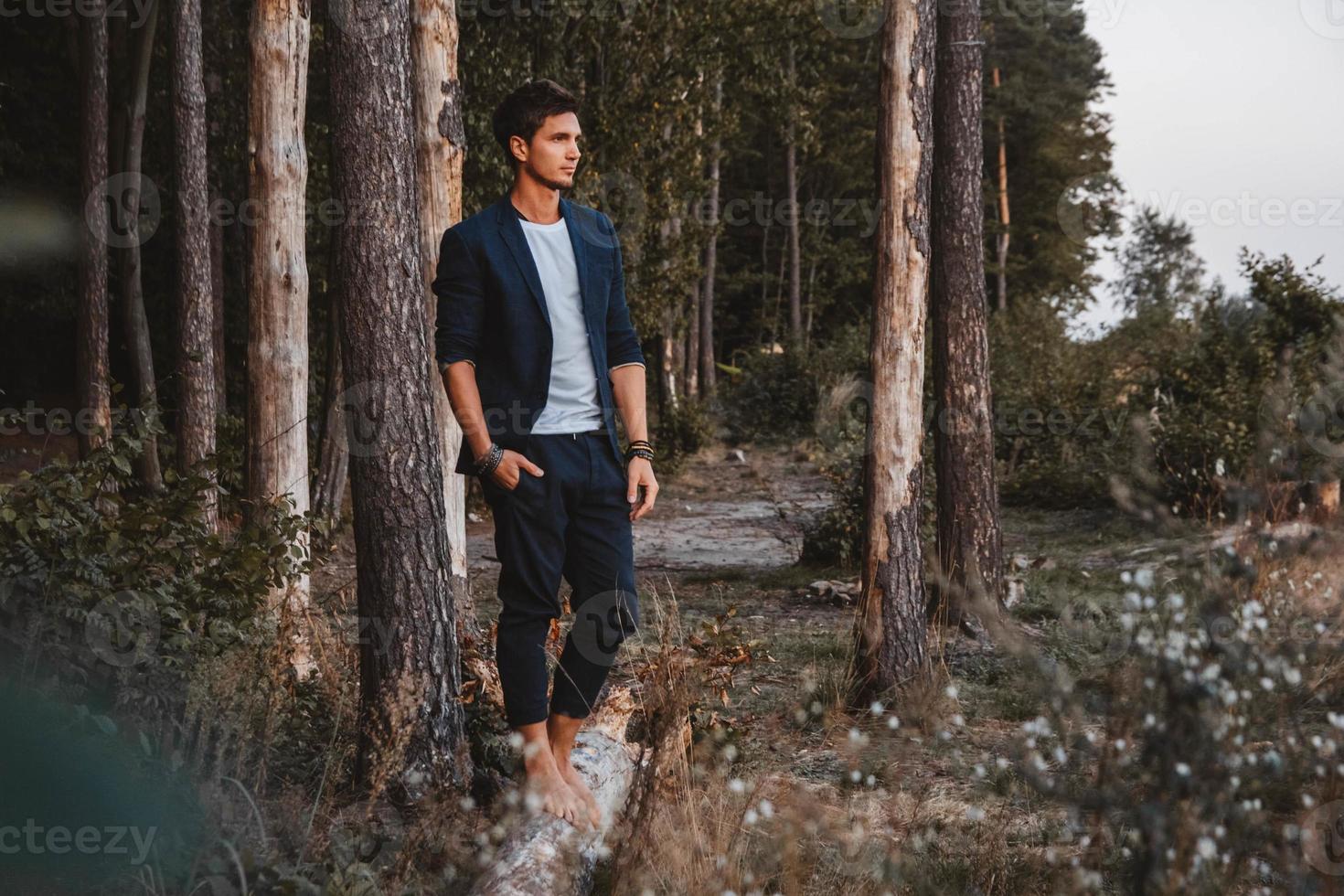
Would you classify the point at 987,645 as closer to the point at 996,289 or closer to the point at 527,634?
the point at 527,634

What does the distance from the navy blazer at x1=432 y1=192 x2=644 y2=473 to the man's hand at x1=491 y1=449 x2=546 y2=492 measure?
0.09 m

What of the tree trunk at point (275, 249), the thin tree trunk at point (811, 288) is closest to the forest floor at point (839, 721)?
the tree trunk at point (275, 249)

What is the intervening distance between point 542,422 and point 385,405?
0.52 m

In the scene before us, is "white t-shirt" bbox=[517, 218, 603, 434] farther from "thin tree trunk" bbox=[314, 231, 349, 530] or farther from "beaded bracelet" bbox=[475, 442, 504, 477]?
"thin tree trunk" bbox=[314, 231, 349, 530]

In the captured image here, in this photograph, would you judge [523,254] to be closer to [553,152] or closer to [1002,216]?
[553,152]

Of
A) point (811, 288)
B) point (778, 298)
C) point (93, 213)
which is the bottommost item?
point (93, 213)

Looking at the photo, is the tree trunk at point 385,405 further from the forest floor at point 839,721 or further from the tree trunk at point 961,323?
the tree trunk at point 961,323

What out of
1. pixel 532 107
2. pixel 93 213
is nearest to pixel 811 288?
pixel 93 213

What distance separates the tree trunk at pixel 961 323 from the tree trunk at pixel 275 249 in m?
3.76

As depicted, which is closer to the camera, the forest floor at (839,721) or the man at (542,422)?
the forest floor at (839,721)

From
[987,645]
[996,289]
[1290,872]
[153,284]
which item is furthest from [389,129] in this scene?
[996,289]

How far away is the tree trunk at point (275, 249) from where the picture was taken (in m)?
6.14

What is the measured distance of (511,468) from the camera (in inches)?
148

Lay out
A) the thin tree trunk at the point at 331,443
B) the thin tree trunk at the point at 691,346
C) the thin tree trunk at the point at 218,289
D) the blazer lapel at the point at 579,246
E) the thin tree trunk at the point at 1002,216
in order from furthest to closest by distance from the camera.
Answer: the thin tree trunk at the point at 1002,216
the thin tree trunk at the point at 691,346
the thin tree trunk at the point at 218,289
the thin tree trunk at the point at 331,443
the blazer lapel at the point at 579,246
